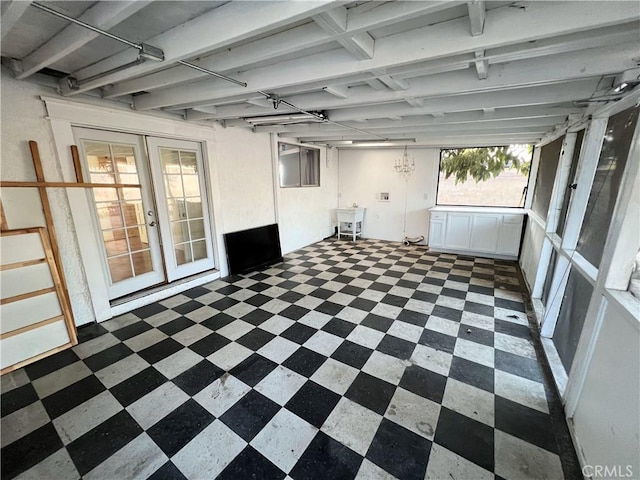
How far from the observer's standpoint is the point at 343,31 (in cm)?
129

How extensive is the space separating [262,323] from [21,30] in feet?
9.18

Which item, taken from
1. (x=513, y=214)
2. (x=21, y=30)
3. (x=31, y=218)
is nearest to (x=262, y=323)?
(x=31, y=218)

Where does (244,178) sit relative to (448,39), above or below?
below

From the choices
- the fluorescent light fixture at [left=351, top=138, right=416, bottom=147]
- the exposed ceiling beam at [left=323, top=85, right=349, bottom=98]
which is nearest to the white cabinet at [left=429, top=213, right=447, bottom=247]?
the fluorescent light fixture at [left=351, top=138, right=416, bottom=147]

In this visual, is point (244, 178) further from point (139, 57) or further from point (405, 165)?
point (405, 165)

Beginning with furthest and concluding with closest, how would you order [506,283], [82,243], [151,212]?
[506,283] → [151,212] → [82,243]

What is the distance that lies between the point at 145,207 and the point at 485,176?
6.02 meters

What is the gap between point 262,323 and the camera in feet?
9.09

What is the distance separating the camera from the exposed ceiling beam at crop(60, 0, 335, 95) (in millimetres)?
1143

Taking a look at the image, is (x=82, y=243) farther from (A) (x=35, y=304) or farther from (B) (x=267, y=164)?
(B) (x=267, y=164)

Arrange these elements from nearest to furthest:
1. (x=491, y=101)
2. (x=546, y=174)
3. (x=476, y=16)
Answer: (x=476, y=16) → (x=491, y=101) → (x=546, y=174)

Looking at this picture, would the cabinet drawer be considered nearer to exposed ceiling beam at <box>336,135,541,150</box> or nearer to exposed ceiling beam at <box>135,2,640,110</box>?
exposed ceiling beam at <box>336,135,541,150</box>

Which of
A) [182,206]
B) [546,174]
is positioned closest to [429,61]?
[182,206]

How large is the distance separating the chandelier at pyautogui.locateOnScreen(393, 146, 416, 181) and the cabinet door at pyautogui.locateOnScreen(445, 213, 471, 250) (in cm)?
141
